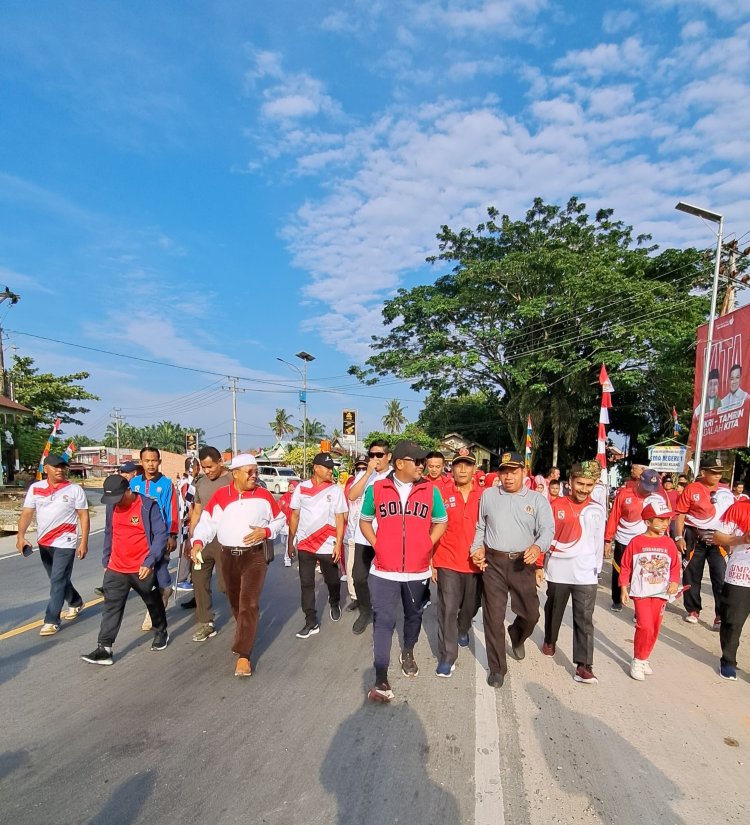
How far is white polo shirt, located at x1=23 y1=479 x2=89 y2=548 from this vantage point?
206 inches

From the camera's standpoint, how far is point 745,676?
4.43 m

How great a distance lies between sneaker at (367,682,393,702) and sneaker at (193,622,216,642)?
2.14 m

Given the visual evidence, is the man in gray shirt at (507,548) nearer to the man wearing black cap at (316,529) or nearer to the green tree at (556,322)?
the man wearing black cap at (316,529)

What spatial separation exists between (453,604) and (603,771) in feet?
5.18

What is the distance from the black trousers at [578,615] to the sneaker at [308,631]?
231 centimetres

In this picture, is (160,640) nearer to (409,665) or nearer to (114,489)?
(114,489)

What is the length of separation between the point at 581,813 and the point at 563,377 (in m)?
24.2

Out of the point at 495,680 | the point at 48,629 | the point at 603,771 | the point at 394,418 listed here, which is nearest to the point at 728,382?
the point at 495,680

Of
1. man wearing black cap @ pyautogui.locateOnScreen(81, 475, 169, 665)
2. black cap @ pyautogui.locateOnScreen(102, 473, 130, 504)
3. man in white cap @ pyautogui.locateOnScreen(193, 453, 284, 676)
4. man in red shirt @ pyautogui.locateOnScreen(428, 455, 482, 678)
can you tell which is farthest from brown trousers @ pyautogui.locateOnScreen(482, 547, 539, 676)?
black cap @ pyautogui.locateOnScreen(102, 473, 130, 504)

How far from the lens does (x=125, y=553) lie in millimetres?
4500

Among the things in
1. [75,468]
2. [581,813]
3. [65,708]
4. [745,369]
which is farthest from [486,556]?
[75,468]

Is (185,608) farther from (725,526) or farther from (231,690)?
(725,526)

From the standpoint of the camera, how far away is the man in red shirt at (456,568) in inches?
165

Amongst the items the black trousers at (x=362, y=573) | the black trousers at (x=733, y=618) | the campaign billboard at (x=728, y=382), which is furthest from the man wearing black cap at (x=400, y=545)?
the campaign billboard at (x=728, y=382)
